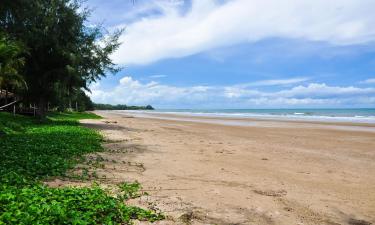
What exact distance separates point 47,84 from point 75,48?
3862 mm

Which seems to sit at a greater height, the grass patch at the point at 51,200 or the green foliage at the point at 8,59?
the green foliage at the point at 8,59

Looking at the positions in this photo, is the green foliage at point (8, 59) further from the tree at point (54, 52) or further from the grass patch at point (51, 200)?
the grass patch at point (51, 200)

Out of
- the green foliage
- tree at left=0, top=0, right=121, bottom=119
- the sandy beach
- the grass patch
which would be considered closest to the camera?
the grass patch

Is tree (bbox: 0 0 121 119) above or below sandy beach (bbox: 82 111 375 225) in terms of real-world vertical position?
above

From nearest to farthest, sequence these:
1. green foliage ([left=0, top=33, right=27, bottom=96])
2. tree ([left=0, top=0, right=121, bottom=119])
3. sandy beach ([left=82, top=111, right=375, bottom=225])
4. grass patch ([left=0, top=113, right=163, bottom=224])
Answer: grass patch ([left=0, top=113, right=163, bottom=224]) → sandy beach ([left=82, top=111, right=375, bottom=225]) → green foliage ([left=0, top=33, right=27, bottom=96]) → tree ([left=0, top=0, right=121, bottom=119])

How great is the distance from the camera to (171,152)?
17.4 metres

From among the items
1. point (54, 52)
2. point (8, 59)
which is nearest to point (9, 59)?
point (8, 59)

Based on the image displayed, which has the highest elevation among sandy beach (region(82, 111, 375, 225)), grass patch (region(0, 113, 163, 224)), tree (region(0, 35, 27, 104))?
tree (region(0, 35, 27, 104))

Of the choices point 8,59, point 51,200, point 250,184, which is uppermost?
point 8,59

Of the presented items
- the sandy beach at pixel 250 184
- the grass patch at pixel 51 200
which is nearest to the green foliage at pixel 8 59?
the sandy beach at pixel 250 184

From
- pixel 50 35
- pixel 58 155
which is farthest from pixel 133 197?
pixel 50 35

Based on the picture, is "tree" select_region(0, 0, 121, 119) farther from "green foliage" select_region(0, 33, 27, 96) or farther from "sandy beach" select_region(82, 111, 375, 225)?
"sandy beach" select_region(82, 111, 375, 225)

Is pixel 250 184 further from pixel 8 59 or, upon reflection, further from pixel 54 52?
pixel 54 52

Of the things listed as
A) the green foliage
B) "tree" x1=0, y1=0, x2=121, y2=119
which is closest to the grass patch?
the green foliage
